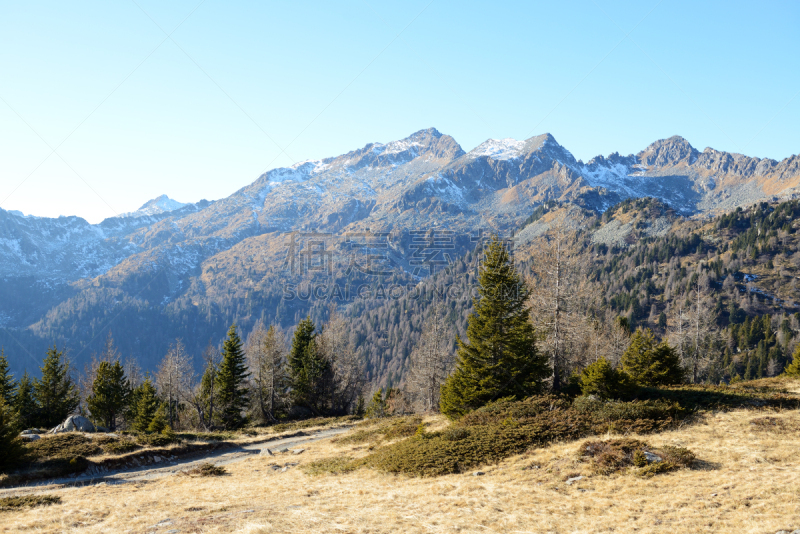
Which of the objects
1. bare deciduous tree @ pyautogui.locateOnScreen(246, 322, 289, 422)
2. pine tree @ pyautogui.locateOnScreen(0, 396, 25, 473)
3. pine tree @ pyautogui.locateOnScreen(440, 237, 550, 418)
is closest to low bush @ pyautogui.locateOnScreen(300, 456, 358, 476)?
pine tree @ pyautogui.locateOnScreen(440, 237, 550, 418)

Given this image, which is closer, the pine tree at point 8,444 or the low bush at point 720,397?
the low bush at point 720,397

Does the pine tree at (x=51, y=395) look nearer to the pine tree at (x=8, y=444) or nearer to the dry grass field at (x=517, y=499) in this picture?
the pine tree at (x=8, y=444)

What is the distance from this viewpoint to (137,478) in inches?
985

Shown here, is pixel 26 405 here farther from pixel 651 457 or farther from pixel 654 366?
pixel 654 366

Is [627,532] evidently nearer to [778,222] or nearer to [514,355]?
[514,355]

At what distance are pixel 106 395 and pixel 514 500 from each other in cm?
5382

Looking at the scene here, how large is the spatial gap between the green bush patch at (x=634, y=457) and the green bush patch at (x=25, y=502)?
2246cm

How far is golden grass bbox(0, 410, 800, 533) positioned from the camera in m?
12.2

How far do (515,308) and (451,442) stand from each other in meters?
11.7

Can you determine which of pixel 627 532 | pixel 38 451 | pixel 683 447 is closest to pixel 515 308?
pixel 683 447

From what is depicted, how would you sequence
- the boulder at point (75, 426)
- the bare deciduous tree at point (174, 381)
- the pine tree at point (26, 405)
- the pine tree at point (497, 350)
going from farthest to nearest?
the bare deciduous tree at point (174, 381), the pine tree at point (26, 405), the boulder at point (75, 426), the pine tree at point (497, 350)

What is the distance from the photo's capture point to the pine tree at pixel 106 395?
49406mm

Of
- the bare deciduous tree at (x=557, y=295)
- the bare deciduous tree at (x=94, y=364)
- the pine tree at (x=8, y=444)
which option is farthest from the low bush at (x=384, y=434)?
the bare deciduous tree at (x=94, y=364)

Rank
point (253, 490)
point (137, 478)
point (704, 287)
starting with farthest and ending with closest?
1. point (704, 287)
2. point (137, 478)
3. point (253, 490)
